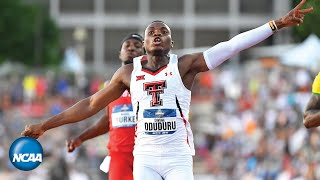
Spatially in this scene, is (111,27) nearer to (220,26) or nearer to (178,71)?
(220,26)

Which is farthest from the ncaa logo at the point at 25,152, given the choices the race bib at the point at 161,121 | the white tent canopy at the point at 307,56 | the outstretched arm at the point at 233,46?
the white tent canopy at the point at 307,56

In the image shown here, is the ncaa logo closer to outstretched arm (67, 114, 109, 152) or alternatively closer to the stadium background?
outstretched arm (67, 114, 109, 152)

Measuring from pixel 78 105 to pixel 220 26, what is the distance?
7261 centimetres

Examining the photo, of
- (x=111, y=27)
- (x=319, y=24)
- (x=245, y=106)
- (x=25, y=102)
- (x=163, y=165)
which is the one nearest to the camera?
(x=163, y=165)

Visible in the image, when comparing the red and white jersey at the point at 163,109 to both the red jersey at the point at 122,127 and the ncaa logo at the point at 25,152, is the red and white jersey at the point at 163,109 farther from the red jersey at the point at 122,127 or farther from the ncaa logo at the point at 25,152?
the red jersey at the point at 122,127

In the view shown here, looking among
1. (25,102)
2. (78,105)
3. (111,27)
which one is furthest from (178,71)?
(111,27)

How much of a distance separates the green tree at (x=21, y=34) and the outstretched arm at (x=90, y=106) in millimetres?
47462

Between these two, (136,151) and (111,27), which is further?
(111,27)

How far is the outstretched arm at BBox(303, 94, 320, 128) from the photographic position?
10.0m

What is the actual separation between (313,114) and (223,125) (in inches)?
882

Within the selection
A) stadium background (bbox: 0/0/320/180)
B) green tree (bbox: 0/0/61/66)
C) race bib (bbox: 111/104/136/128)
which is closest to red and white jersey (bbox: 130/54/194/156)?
race bib (bbox: 111/104/136/128)

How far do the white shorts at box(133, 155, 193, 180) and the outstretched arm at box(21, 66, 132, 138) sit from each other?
70 cm

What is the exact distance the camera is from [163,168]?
10078 millimetres

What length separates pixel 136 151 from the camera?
10258 millimetres
